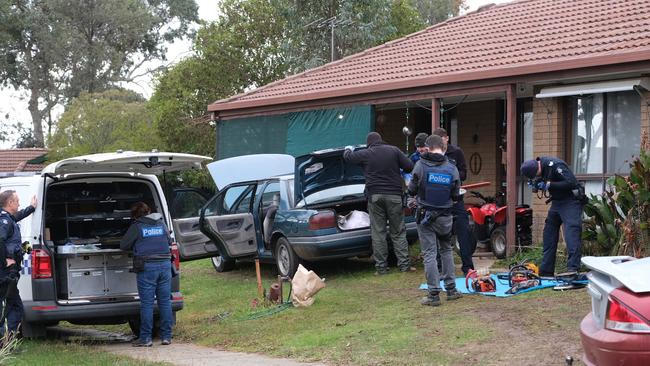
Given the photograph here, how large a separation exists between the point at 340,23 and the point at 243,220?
16.1m

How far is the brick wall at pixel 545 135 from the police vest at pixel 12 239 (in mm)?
7744

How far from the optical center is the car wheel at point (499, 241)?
13.8 m

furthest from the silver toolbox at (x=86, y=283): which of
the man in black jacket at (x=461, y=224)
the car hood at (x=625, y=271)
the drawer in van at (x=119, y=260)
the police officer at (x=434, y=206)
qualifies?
the car hood at (x=625, y=271)

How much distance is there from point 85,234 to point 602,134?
24.7 ft

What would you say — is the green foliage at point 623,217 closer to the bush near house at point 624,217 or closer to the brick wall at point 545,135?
the bush near house at point 624,217

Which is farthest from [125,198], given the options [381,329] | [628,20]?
[628,20]

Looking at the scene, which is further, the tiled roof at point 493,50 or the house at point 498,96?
the tiled roof at point 493,50

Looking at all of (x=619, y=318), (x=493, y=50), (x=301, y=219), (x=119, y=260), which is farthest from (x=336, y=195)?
(x=619, y=318)

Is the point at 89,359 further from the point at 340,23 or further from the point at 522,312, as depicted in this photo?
the point at 340,23

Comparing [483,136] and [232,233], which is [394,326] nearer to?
[232,233]

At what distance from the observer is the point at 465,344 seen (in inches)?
316

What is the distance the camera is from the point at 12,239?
352 inches

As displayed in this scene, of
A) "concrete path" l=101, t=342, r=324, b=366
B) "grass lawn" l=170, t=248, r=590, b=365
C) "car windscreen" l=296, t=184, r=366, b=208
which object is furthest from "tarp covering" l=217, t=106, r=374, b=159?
"concrete path" l=101, t=342, r=324, b=366

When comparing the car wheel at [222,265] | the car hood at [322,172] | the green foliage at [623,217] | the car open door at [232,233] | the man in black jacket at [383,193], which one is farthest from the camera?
the car wheel at [222,265]
